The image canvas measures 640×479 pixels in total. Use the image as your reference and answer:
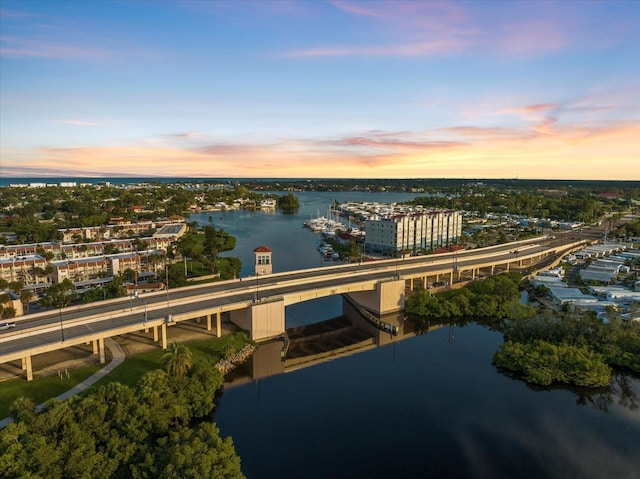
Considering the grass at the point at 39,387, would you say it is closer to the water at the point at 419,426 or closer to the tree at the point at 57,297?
the water at the point at 419,426

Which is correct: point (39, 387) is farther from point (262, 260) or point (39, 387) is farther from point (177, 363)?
point (262, 260)

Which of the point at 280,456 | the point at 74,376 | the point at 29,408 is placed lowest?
the point at 280,456

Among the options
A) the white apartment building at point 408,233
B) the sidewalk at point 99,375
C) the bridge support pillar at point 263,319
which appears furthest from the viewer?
the white apartment building at point 408,233

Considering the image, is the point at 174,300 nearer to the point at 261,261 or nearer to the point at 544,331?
the point at 261,261

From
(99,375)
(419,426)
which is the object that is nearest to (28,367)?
(99,375)

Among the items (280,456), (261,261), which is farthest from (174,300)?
(280,456)

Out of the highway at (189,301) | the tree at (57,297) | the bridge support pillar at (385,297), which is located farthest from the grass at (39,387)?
the bridge support pillar at (385,297)
